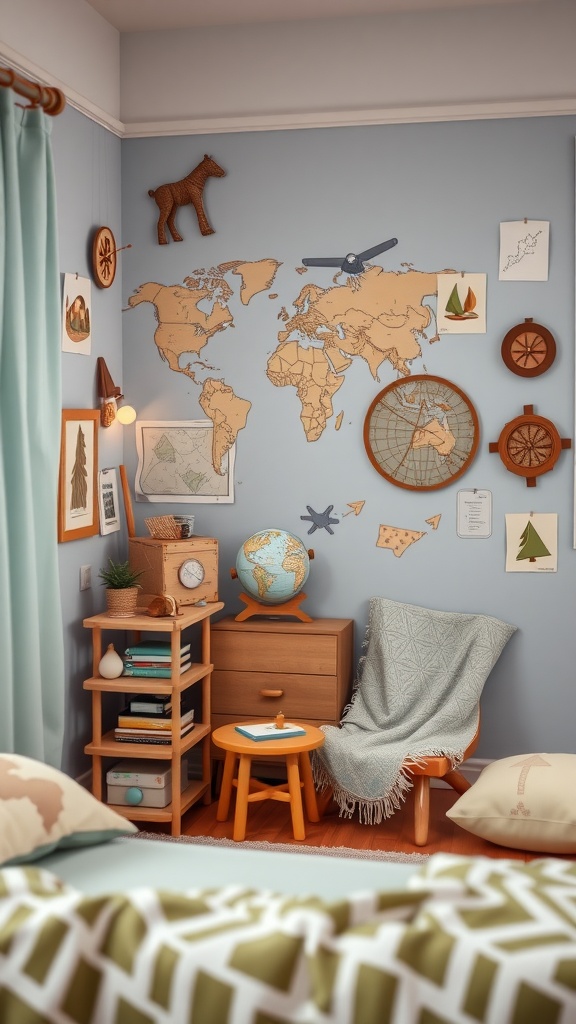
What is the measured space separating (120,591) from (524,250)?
1.98 m

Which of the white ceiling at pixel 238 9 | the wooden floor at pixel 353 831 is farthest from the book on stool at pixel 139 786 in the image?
the white ceiling at pixel 238 9

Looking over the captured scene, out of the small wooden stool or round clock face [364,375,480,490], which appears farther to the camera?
round clock face [364,375,480,490]

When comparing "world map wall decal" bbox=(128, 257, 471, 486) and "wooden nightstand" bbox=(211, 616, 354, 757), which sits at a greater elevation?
"world map wall decal" bbox=(128, 257, 471, 486)

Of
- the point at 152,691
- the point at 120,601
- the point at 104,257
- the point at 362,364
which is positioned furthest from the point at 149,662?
the point at 104,257

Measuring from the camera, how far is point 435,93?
3.81 metres

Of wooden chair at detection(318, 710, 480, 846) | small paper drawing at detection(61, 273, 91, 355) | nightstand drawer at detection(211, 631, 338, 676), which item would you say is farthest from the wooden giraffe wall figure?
wooden chair at detection(318, 710, 480, 846)

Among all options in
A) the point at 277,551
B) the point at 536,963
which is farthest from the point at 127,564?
the point at 536,963

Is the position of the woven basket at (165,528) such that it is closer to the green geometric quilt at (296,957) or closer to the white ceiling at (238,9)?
the white ceiling at (238,9)

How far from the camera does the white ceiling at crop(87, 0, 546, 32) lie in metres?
3.72

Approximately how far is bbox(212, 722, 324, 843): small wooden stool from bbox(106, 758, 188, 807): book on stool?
22 centimetres

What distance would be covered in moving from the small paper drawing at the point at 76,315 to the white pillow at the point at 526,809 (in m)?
2.11

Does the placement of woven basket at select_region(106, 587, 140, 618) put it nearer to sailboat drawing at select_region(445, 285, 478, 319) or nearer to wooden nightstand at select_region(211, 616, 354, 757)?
wooden nightstand at select_region(211, 616, 354, 757)

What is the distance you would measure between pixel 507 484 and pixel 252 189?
1.55 metres

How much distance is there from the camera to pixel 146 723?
3.49m
